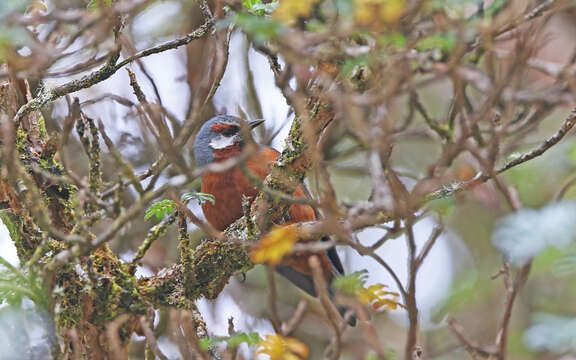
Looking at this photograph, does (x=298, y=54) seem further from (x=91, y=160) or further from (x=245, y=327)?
(x=245, y=327)

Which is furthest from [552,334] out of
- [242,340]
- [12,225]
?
[12,225]

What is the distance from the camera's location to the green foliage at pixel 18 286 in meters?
2.42

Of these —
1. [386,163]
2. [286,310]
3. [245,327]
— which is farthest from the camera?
[286,310]

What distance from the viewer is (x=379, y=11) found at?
1.54m

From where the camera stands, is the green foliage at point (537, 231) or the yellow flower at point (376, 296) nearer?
the green foliage at point (537, 231)

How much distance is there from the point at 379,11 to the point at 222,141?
3520 mm

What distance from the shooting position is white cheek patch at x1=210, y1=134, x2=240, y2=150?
493 centimetres

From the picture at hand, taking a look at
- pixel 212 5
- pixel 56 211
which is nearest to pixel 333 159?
pixel 212 5

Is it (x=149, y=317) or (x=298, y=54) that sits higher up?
(x=298, y=54)

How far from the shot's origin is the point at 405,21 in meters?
1.82

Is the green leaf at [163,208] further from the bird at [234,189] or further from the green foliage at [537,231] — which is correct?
the green foliage at [537,231]

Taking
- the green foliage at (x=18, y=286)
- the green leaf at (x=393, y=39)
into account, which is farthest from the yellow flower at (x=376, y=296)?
the green foliage at (x=18, y=286)

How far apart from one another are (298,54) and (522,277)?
111 centimetres

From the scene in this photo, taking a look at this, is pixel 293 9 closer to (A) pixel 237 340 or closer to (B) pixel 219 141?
(A) pixel 237 340
